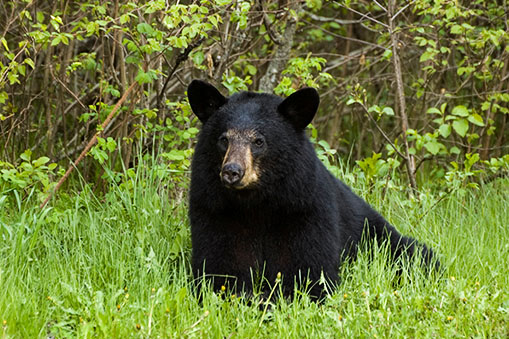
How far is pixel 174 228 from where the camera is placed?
17.9 ft

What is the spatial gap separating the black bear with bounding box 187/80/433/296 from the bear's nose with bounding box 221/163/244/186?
25cm

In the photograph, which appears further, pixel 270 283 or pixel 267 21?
pixel 267 21

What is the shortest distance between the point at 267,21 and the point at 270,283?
3089 millimetres

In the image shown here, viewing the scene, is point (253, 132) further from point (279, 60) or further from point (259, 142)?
point (279, 60)

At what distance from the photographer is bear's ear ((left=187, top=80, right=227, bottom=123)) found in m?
4.60

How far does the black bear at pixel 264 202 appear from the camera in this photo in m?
4.46

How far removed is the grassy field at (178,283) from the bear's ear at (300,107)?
3.24ft

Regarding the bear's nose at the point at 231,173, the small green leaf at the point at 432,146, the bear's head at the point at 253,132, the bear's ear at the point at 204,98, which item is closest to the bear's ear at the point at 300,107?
the bear's head at the point at 253,132

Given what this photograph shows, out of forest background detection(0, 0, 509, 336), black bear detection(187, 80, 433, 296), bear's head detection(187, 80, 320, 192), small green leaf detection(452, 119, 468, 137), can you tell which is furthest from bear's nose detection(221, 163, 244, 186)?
small green leaf detection(452, 119, 468, 137)

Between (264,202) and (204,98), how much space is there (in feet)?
2.38

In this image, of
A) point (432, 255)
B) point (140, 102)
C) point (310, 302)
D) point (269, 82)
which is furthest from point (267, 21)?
point (310, 302)

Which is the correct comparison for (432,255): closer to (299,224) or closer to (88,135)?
(299,224)

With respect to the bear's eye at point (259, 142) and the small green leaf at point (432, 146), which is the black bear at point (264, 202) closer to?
the bear's eye at point (259, 142)

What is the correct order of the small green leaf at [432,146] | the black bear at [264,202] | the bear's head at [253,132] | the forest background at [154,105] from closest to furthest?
1. the bear's head at [253,132]
2. the black bear at [264,202]
3. the forest background at [154,105]
4. the small green leaf at [432,146]
